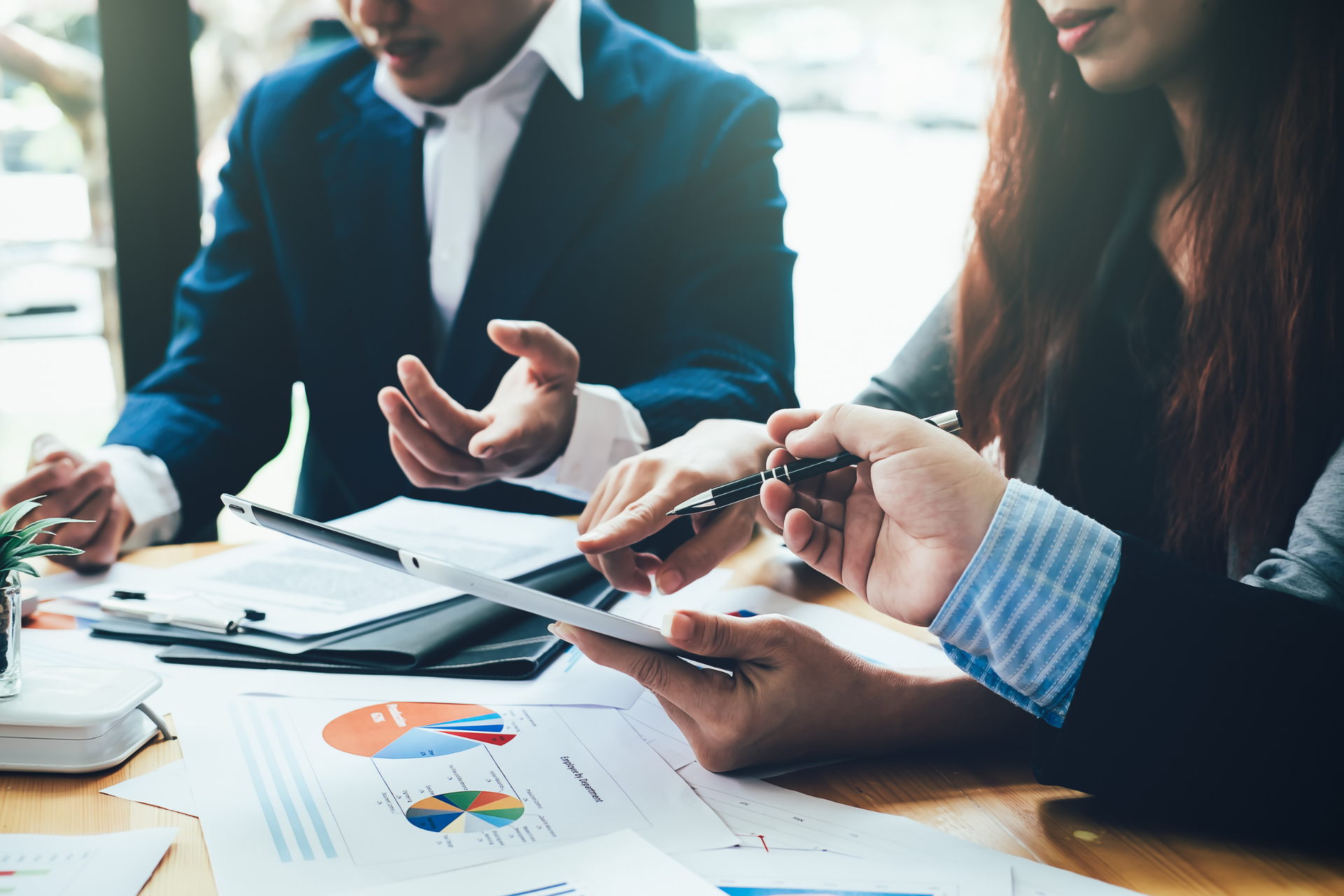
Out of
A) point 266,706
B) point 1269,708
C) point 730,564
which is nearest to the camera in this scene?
point 1269,708

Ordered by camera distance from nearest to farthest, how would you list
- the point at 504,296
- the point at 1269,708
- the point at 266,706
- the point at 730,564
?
the point at 1269,708
the point at 266,706
the point at 730,564
the point at 504,296

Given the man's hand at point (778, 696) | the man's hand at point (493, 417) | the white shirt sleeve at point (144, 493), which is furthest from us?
the white shirt sleeve at point (144, 493)

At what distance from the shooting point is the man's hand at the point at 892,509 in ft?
1.82

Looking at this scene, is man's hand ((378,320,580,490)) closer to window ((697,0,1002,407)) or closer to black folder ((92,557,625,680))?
black folder ((92,557,625,680))

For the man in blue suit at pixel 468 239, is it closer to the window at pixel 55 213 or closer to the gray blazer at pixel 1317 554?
the window at pixel 55 213

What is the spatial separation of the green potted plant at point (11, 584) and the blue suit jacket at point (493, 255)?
84 cm

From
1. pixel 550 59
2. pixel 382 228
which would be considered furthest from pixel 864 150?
pixel 382 228

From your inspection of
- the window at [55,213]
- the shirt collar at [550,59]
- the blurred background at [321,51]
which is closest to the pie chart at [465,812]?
the blurred background at [321,51]

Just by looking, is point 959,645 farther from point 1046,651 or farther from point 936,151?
point 936,151

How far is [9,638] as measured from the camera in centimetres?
55

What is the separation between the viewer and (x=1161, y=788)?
1.65 ft

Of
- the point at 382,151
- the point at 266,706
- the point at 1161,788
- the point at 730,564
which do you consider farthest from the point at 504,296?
the point at 1161,788

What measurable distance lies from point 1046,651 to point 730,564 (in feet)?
1.65

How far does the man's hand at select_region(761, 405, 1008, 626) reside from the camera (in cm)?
55
